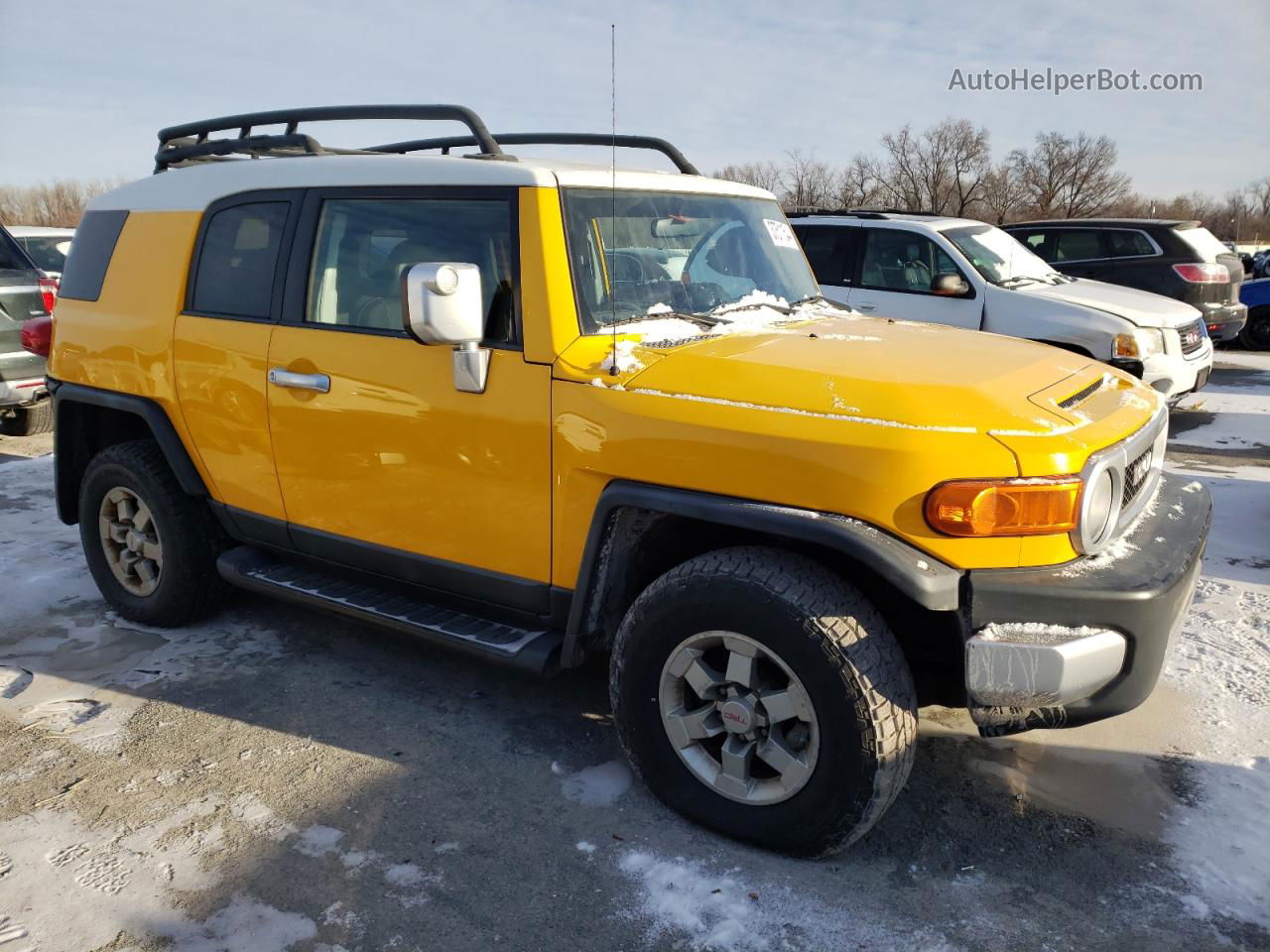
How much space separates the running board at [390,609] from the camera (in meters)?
3.09

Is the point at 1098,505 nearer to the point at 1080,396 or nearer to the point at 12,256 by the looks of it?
the point at 1080,396

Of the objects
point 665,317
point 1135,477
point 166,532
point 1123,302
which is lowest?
point 166,532

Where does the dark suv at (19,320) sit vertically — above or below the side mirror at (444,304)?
below

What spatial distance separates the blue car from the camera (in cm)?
1362

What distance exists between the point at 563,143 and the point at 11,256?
610 cm

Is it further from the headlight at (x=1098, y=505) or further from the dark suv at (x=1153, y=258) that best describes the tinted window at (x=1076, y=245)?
the headlight at (x=1098, y=505)

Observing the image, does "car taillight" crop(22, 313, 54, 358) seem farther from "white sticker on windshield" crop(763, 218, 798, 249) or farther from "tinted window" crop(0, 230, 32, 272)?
"tinted window" crop(0, 230, 32, 272)

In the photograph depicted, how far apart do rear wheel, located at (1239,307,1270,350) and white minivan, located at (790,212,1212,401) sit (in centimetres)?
653

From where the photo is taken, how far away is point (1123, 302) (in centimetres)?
796

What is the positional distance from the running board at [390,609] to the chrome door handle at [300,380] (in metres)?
0.75

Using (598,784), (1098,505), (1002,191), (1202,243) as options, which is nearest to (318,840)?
(598,784)

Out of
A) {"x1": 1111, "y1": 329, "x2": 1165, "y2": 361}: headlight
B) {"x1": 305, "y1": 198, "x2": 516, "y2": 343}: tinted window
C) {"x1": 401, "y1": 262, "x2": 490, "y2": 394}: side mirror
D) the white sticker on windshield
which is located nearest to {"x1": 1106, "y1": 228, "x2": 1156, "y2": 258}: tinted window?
{"x1": 1111, "y1": 329, "x2": 1165, "y2": 361}: headlight

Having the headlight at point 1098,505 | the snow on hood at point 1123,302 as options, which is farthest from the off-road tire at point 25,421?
the headlight at point 1098,505

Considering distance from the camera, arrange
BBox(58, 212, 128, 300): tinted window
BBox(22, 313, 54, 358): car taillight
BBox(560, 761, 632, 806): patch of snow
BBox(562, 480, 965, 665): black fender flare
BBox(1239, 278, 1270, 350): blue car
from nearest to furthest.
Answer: BBox(562, 480, 965, 665): black fender flare
BBox(560, 761, 632, 806): patch of snow
BBox(58, 212, 128, 300): tinted window
BBox(22, 313, 54, 358): car taillight
BBox(1239, 278, 1270, 350): blue car
